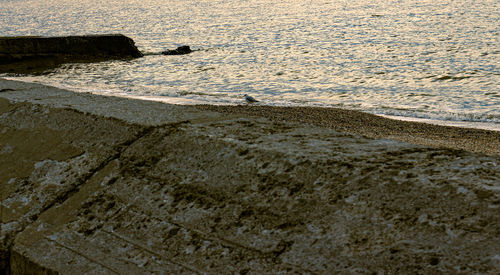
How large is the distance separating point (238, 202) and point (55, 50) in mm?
20196

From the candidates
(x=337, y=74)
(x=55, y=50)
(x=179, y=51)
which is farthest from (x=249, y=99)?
(x=179, y=51)

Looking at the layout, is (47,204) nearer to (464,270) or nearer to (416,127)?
(464,270)

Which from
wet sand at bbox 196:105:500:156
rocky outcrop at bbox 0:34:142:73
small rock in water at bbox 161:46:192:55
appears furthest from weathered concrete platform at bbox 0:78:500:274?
small rock in water at bbox 161:46:192:55

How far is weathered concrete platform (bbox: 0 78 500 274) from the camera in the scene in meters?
1.25

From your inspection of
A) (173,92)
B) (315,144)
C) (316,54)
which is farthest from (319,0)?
(315,144)

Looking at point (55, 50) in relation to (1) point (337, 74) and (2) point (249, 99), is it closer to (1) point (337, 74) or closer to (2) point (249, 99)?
(2) point (249, 99)

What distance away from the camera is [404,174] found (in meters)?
1.43

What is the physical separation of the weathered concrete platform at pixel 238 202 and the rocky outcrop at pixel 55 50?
1776 cm

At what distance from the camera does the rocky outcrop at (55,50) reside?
18.5 meters

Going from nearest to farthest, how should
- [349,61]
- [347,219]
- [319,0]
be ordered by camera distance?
1. [347,219]
2. [349,61]
3. [319,0]

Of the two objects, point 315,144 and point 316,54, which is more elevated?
point 315,144

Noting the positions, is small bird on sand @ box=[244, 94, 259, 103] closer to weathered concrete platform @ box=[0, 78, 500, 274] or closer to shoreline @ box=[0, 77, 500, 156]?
shoreline @ box=[0, 77, 500, 156]

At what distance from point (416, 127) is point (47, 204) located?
7.01m

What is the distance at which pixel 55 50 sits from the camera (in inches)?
776
